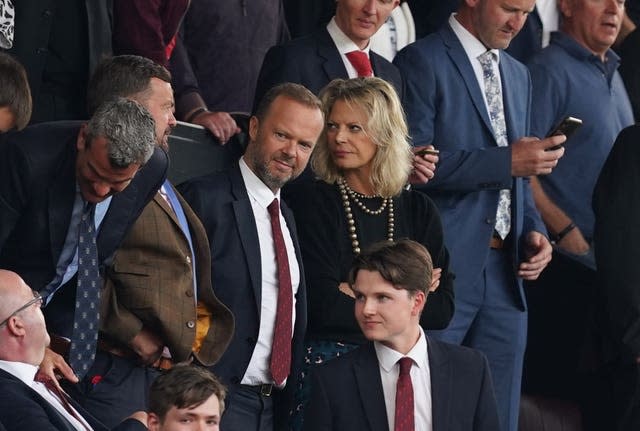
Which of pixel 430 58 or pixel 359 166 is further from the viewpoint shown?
pixel 430 58

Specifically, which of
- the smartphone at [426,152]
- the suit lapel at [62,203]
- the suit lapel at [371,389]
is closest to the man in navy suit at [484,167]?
the smartphone at [426,152]

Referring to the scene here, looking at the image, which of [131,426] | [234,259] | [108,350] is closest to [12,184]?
[108,350]

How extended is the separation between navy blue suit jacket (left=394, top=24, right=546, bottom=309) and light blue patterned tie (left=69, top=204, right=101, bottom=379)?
1.81 m

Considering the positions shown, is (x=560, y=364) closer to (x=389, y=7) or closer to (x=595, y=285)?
(x=595, y=285)

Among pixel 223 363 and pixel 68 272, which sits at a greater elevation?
pixel 68 272

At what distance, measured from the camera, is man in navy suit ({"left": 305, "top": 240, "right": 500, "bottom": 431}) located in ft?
16.7

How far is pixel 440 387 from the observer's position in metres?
5.11

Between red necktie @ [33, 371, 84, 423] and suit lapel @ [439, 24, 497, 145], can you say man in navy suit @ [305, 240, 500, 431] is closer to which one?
red necktie @ [33, 371, 84, 423]

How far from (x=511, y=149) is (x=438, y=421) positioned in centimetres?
159

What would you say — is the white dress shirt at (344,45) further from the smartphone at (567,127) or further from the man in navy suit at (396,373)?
the man in navy suit at (396,373)

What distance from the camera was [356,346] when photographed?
5.56 meters

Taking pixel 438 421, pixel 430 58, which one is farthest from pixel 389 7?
pixel 438 421

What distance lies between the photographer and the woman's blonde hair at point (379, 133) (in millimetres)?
5781

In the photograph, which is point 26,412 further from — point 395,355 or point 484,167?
point 484,167
